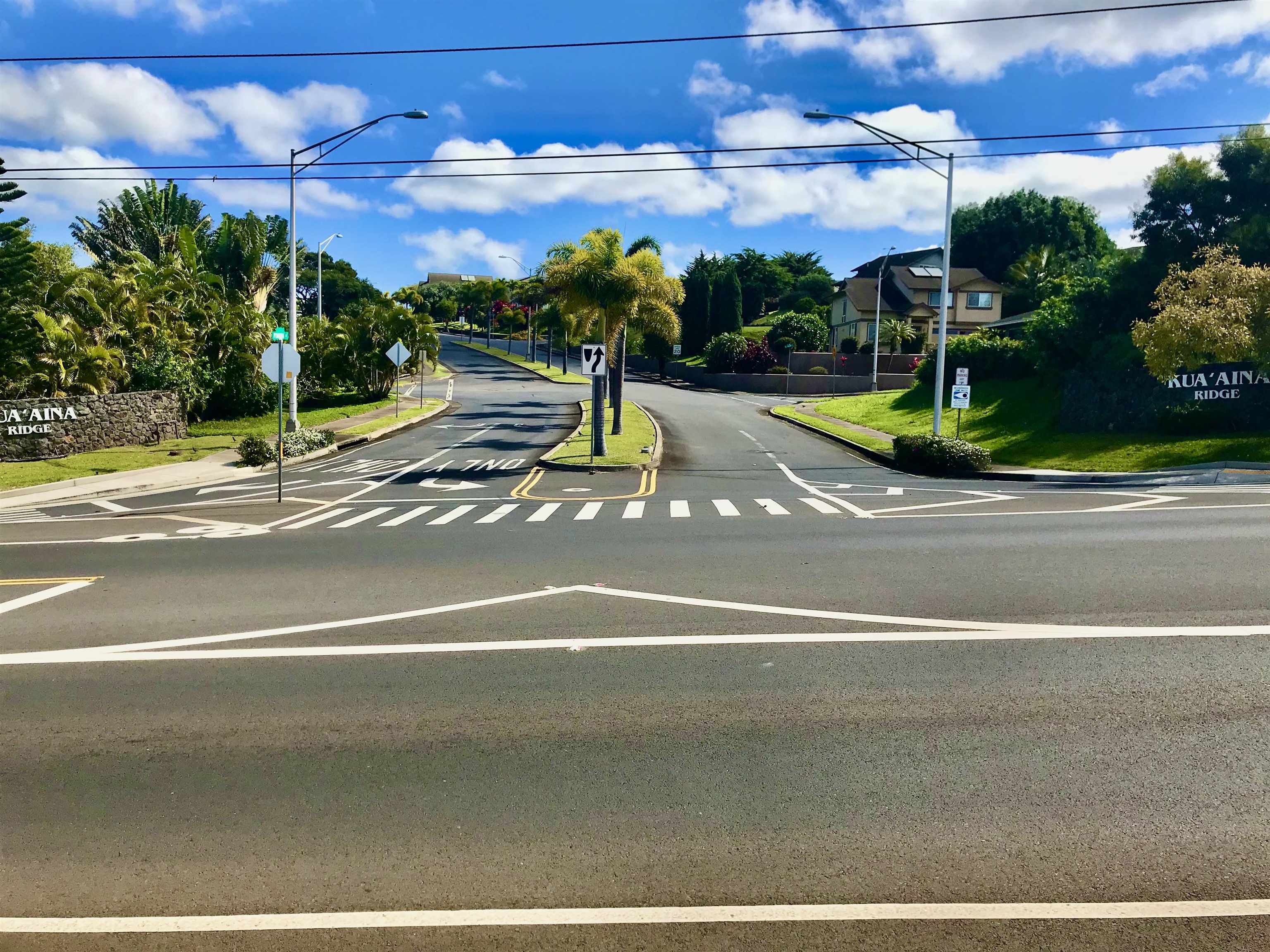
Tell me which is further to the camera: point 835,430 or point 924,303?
point 924,303

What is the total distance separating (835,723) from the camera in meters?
6.15

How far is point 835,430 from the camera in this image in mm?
36188

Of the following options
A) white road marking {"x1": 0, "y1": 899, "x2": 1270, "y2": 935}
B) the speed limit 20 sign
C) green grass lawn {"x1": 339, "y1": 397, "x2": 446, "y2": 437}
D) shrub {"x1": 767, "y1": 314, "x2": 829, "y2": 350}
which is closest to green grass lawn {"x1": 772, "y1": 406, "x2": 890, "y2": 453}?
the speed limit 20 sign

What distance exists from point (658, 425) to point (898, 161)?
51.5 ft

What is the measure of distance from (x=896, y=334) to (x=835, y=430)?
35.5 metres

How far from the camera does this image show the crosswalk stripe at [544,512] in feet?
52.7

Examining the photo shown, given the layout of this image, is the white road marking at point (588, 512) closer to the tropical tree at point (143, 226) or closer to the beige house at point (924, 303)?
the tropical tree at point (143, 226)

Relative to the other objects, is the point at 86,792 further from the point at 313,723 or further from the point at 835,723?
the point at 835,723

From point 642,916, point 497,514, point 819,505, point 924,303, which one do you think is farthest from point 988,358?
point 924,303

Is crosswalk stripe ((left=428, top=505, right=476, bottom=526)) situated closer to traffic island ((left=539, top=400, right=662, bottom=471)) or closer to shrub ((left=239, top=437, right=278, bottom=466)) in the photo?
traffic island ((left=539, top=400, right=662, bottom=471))

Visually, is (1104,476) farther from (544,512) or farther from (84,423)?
(84,423)

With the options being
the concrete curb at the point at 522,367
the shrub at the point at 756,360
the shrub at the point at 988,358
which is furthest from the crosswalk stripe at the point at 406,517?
the shrub at the point at 756,360

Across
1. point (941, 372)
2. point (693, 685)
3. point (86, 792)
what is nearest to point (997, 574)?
point (693, 685)

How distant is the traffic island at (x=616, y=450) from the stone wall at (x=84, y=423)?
13.7 metres
